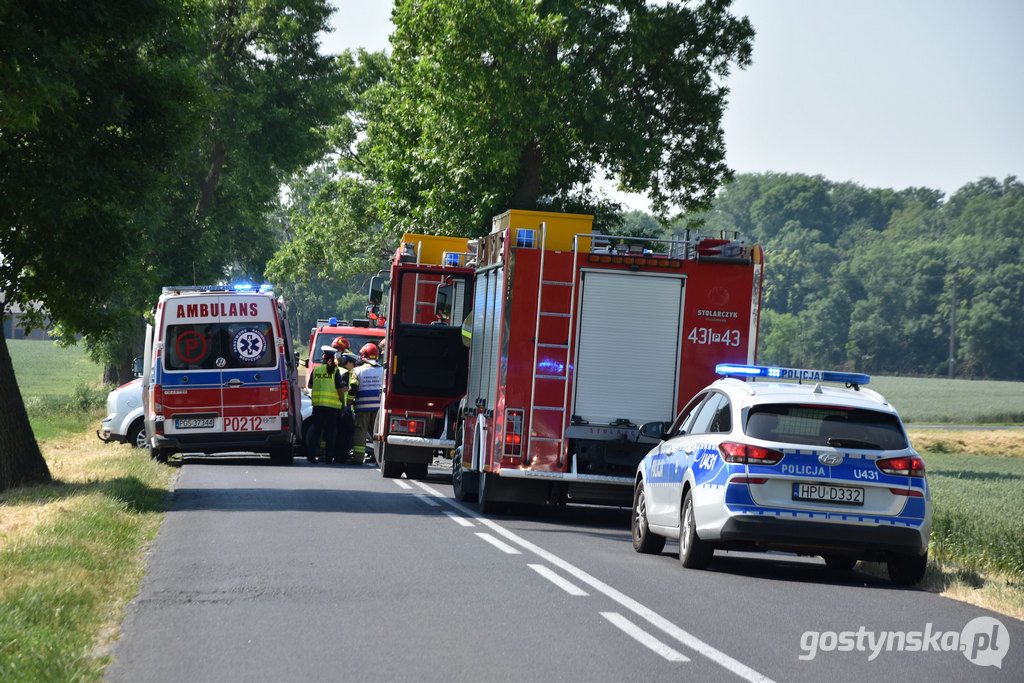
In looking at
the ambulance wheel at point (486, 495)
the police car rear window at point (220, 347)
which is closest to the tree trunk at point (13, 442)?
the police car rear window at point (220, 347)

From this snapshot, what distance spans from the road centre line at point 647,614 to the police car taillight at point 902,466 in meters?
2.42

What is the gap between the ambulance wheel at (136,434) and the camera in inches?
953

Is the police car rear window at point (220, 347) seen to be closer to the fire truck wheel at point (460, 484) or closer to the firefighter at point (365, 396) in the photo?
the firefighter at point (365, 396)

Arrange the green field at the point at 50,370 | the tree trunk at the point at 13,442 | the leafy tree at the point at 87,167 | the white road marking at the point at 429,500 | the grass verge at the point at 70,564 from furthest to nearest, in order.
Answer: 1. the green field at the point at 50,370
2. the tree trunk at the point at 13,442
3. the white road marking at the point at 429,500
4. the leafy tree at the point at 87,167
5. the grass verge at the point at 70,564

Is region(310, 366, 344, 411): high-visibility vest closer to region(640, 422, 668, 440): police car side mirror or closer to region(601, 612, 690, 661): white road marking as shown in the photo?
region(640, 422, 668, 440): police car side mirror

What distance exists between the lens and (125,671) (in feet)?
22.1

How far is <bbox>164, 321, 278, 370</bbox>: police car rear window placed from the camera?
20.5 m

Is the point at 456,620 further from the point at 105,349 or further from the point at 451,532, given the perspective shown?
the point at 105,349

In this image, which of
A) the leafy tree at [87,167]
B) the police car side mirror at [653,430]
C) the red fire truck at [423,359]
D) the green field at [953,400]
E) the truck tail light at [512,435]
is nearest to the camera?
the police car side mirror at [653,430]

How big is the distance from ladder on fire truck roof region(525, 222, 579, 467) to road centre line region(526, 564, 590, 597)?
11.6ft

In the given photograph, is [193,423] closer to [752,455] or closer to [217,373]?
[217,373]

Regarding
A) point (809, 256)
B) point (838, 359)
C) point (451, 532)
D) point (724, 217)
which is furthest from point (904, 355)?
point (451, 532)

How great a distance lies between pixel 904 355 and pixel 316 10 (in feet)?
287

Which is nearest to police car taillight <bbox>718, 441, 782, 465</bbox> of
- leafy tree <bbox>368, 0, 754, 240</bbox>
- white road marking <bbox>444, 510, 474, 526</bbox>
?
white road marking <bbox>444, 510, 474, 526</bbox>
